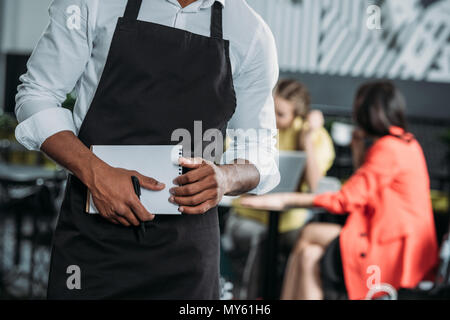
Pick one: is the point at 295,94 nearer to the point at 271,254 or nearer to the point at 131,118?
the point at 271,254

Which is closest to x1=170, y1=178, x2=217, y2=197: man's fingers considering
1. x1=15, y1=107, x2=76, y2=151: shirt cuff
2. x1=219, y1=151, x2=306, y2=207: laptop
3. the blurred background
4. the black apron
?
the black apron

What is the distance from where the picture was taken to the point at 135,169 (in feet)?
2.91

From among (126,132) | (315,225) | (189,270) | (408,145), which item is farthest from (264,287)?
(126,132)

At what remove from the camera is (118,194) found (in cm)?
84

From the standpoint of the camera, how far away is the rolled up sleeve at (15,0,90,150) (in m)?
0.88

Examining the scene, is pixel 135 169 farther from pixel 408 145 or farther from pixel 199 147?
pixel 408 145

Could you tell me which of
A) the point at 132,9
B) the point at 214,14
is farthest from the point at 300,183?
the point at 132,9

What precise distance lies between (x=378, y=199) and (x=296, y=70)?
2704mm

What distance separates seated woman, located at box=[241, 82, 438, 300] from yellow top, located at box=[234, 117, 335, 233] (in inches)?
15.1

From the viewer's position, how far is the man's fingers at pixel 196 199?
34.2 inches

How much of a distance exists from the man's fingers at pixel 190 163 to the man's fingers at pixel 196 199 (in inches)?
1.8

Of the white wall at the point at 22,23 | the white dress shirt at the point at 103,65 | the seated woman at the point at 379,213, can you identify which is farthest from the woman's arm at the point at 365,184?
the white wall at the point at 22,23

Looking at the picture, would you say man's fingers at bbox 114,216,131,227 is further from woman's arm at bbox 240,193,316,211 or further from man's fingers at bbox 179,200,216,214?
woman's arm at bbox 240,193,316,211

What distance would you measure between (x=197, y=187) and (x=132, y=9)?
13.5 inches
